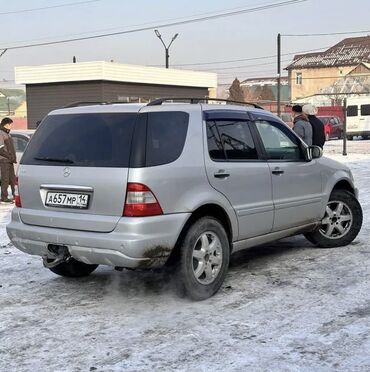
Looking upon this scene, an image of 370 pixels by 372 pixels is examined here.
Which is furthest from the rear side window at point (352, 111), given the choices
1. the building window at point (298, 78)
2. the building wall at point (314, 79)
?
the building window at point (298, 78)

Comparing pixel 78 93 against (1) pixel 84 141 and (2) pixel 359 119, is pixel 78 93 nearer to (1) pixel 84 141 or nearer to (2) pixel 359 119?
(2) pixel 359 119

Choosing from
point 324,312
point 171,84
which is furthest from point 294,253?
point 171,84

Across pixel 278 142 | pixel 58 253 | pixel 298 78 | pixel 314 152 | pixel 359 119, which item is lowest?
pixel 58 253

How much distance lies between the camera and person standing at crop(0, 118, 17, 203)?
36.6 feet

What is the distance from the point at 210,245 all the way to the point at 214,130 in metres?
1.04

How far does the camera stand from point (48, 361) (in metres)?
3.79

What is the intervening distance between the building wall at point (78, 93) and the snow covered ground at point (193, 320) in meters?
25.9

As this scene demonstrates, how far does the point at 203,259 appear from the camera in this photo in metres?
4.99

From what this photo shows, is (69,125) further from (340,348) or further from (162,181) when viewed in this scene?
(340,348)

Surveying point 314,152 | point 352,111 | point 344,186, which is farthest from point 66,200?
point 352,111

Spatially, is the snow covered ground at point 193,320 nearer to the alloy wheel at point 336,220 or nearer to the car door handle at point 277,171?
the alloy wheel at point 336,220

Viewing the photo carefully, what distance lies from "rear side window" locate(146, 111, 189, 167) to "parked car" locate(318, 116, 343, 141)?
30.0 meters

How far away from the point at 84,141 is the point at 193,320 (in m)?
1.72

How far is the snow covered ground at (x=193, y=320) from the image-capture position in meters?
3.77
